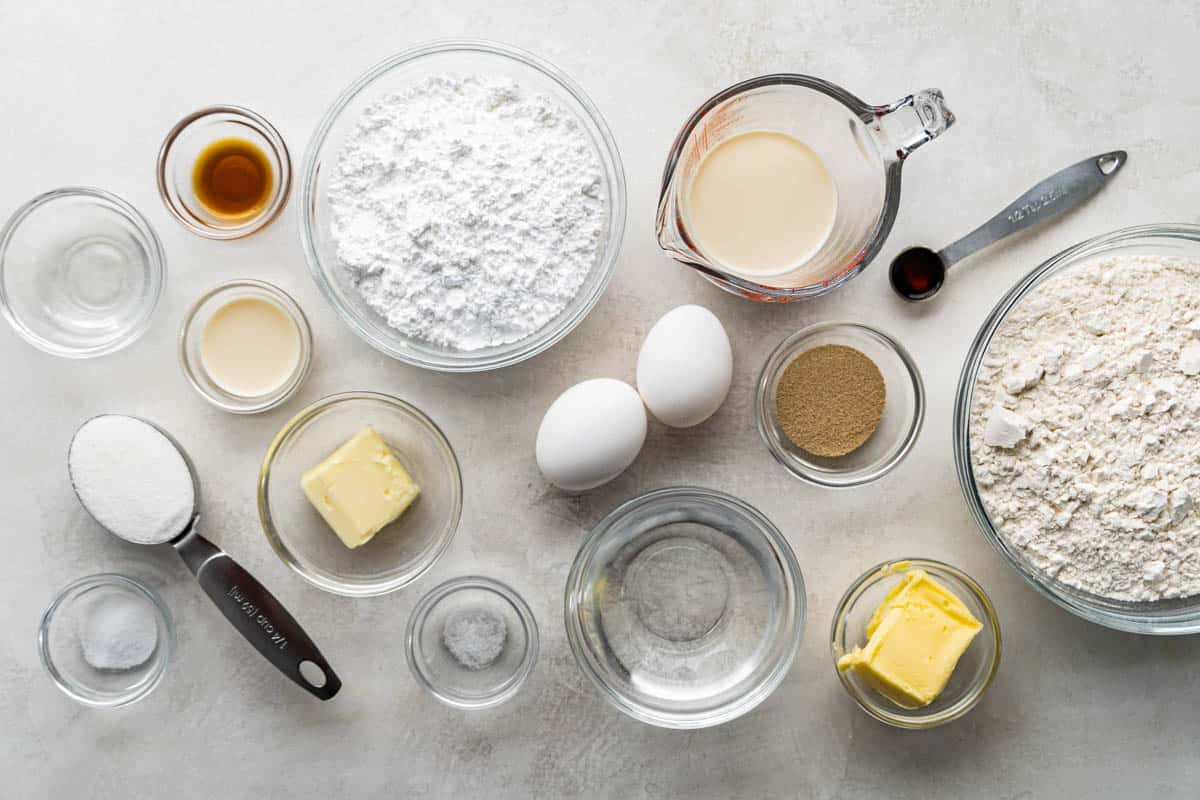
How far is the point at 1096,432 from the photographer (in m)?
1.27

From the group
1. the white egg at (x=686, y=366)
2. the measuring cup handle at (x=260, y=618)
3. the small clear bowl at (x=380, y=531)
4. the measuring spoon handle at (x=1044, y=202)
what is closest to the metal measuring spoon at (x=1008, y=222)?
the measuring spoon handle at (x=1044, y=202)

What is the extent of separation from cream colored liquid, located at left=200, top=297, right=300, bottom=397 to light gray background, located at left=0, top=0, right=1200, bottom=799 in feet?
0.19

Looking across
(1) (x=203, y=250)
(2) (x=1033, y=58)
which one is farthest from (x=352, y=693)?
(2) (x=1033, y=58)

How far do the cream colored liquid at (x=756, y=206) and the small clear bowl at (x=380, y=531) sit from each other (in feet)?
2.02

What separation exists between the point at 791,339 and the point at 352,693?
1.06 m

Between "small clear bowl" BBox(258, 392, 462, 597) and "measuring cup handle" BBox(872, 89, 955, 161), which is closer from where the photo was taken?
"measuring cup handle" BBox(872, 89, 955, 161)

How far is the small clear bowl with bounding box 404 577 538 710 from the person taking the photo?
145 centimetres

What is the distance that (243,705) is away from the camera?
4.90 feet

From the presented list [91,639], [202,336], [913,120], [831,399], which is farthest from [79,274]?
[913,120]

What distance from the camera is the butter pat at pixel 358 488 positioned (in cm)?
138

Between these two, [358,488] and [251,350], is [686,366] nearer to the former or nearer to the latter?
[358,488]

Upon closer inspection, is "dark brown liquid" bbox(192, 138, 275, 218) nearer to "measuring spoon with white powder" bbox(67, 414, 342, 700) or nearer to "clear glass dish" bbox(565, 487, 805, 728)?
"measuring spoon with white powder" bbox(67, 414, 342, 700)

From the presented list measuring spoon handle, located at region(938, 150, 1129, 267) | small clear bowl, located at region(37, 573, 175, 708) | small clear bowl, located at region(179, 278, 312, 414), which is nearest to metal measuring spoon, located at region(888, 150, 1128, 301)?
measuring spoon handle, located at region(938, 150, 1129, 267)

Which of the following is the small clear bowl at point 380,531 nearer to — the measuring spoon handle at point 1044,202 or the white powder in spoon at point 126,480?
the white powder in spoon at point 126,480
